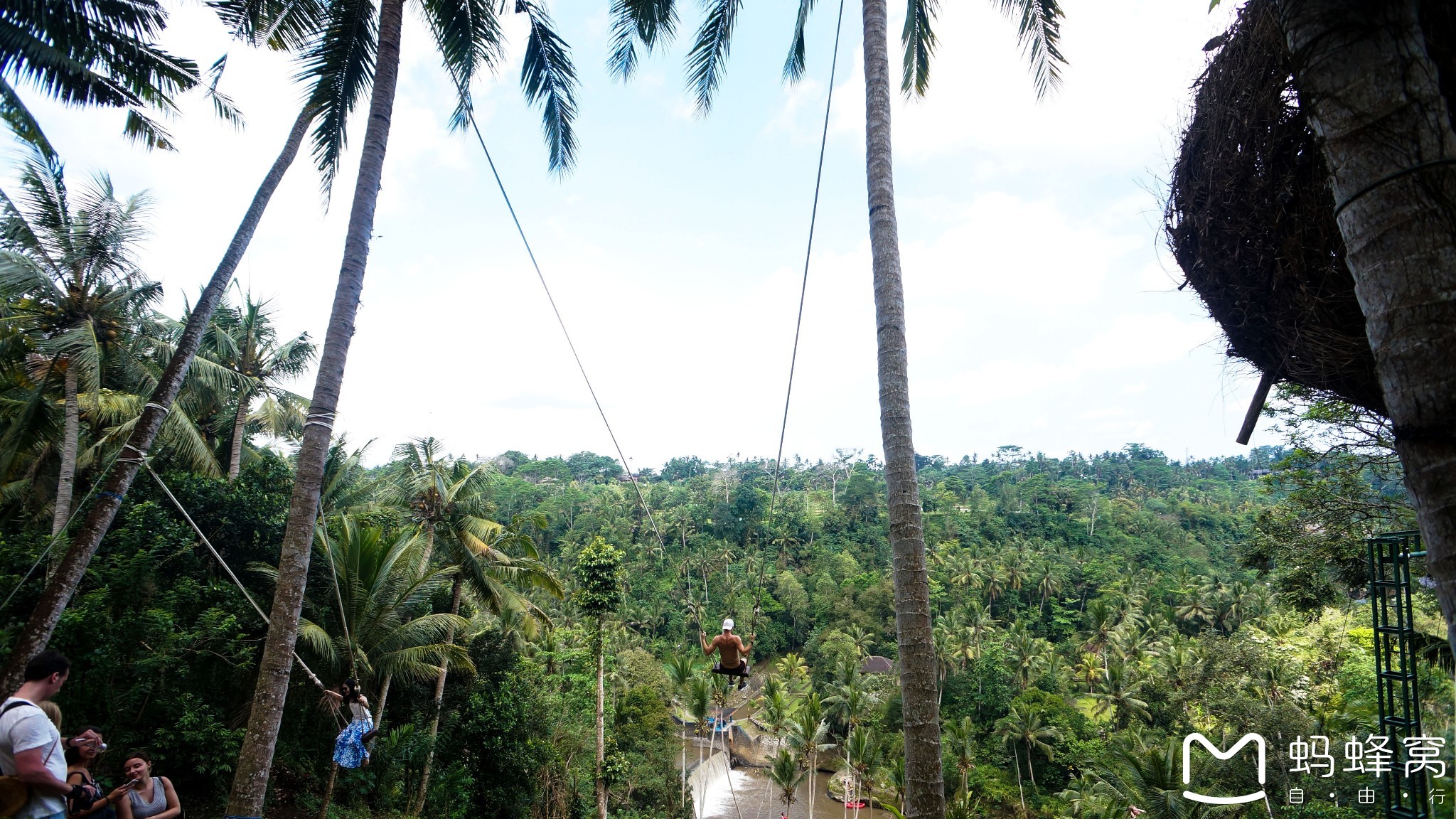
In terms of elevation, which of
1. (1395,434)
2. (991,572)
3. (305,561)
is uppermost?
(1395,434)

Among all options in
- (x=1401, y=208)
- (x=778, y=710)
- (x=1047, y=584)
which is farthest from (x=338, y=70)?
(x=1047, y=584)

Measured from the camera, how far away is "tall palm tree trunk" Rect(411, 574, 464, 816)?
499 inches

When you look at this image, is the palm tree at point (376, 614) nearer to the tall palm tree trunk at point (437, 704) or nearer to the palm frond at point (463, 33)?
the tall palm tree trunk at point (437, 704)

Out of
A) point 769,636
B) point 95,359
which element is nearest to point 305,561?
point 95,359

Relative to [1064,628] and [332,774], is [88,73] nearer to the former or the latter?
[332,774]

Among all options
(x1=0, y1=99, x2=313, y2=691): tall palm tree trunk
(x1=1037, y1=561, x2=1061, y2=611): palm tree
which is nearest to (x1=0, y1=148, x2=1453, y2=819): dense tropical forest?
(x1=0, y1=99, x2=313, y2=691): tall palm tree trunk

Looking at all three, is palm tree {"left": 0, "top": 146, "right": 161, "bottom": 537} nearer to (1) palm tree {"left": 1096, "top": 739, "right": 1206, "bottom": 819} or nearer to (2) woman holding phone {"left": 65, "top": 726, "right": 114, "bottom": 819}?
(2) woman holding phone {"left": 65, "top": 726, "right": 114, "bottom": 819}

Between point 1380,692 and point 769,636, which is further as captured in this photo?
point 769,636

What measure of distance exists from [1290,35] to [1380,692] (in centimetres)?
572

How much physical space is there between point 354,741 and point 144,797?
116 inches

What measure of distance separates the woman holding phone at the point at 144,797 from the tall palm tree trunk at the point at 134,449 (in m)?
2.56

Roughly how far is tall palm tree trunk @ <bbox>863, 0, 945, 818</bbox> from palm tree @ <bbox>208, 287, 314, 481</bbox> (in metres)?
12.7

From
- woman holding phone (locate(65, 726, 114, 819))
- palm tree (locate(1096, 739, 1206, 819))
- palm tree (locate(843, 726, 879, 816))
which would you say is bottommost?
palm tree (locate(843, 726, 879, 816))

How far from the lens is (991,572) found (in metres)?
39.8
